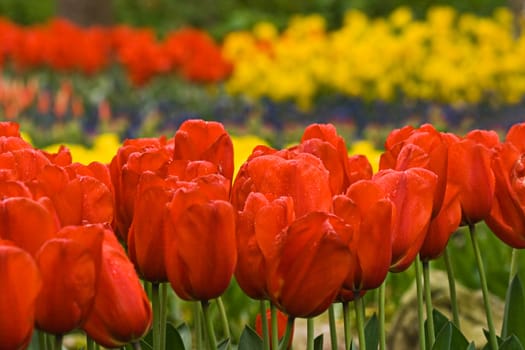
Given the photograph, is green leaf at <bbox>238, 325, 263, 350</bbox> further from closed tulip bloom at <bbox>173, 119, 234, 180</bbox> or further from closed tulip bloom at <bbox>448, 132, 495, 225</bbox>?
closed tulip bloom at <bbox>448, 132, 495, 225</bbox>

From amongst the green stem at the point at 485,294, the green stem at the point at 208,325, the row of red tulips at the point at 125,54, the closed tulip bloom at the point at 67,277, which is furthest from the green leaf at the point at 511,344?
the row of red tulips at the point at 125,54

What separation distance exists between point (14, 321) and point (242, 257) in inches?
14.7

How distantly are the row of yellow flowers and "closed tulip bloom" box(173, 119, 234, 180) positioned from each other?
7446 millimetres

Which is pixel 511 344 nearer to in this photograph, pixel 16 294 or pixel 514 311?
pixel 514 311

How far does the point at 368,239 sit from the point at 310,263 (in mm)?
127

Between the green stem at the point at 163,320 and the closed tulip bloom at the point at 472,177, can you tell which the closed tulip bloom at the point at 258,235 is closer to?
the green stem at the point at 163,320

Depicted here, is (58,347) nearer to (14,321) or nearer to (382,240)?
(14,321)

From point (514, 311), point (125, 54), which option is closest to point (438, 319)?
point (514, 311)

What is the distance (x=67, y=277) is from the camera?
1.30 m

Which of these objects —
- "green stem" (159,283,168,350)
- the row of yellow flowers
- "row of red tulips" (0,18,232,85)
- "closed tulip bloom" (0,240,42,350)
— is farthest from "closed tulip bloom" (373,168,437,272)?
"row of red tulips" (0,18,232,85)

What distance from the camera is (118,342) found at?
1.43 meters

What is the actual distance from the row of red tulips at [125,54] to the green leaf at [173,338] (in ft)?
28.0

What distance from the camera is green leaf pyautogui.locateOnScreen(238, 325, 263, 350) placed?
67.9 inches

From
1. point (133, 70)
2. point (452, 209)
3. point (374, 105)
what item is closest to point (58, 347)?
point (452, 209)
